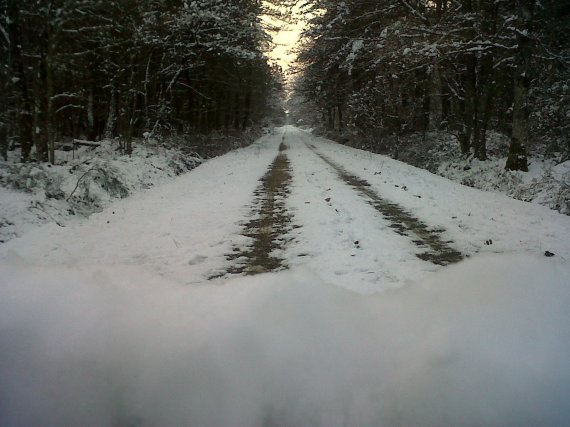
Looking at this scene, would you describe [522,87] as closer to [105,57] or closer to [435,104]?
[435,104]

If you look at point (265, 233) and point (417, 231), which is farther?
point (265, 233)

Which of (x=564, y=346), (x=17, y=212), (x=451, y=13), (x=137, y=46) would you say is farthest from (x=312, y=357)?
(x=451, y=13)

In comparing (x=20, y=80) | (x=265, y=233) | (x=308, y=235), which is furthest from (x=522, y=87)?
(x=20, y=80)

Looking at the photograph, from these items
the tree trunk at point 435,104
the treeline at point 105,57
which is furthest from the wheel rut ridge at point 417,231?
the tree trunk at point 435,104

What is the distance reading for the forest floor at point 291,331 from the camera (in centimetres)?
201

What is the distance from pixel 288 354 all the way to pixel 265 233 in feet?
10.2

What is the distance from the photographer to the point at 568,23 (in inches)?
467

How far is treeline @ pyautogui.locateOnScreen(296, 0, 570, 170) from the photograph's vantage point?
11.0m

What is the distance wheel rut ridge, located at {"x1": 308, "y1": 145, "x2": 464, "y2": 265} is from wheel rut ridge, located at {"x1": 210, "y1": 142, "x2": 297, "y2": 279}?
159 cm

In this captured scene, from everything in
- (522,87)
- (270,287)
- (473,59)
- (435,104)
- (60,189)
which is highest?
(473,59)

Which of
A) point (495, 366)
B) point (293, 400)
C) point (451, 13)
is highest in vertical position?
point (451, 13)

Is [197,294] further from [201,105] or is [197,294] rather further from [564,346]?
[201,105]

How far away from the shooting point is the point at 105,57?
14.8 metres

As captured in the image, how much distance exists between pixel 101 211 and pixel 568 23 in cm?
1451
